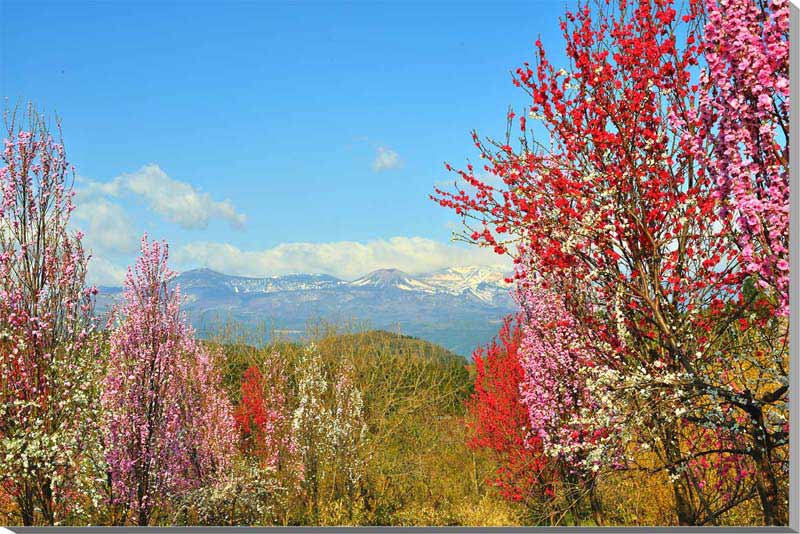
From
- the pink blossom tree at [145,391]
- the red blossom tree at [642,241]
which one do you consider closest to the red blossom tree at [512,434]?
the red blossom tree at [642,241]

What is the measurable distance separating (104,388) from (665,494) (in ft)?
18.1

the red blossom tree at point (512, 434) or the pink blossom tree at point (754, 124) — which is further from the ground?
the pink blossom tree at point (754, 124)

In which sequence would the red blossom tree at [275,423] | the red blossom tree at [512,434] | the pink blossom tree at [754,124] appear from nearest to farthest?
the pink blossom tree at [754,124], the red blossom tree at [512,434], the red blossom tree at [275,423]

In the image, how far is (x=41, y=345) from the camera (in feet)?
17.7

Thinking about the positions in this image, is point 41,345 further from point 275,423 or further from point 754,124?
point 754,124

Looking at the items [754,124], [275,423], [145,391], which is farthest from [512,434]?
[754,124]

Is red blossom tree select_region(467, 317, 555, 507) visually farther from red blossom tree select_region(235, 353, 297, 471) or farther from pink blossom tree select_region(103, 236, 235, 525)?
pink blossom tree select_region(103, 236, 235, 525)

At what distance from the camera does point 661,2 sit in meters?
4.66

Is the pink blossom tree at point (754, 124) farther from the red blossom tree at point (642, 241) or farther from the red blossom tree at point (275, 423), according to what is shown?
the red blossom tree at point (275, 423)

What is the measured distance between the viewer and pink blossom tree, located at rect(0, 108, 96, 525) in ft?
17.4

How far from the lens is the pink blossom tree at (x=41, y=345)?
529cm

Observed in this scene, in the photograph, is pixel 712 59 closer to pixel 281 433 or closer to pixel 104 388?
pixel 104 388

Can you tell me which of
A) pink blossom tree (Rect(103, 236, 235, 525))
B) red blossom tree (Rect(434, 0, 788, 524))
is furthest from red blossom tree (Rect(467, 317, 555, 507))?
pink blossom tree (Rect(103, 236, 235, 525))

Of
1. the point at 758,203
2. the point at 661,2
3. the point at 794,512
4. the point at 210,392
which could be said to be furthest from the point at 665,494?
the point at 210,392
